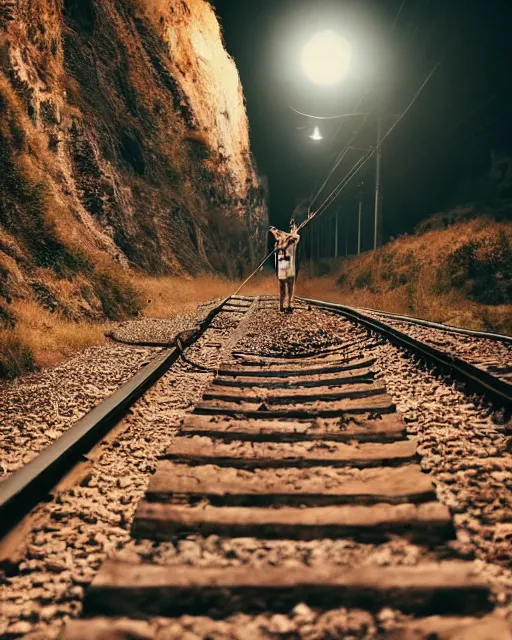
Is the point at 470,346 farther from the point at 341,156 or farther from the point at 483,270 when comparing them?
the point at 341,156

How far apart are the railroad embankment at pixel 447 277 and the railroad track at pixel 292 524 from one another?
7.24 meters

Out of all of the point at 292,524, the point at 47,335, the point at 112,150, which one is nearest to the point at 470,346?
the point at 292,524

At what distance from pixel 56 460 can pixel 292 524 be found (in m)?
1.39

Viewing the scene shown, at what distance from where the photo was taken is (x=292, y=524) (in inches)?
67.8

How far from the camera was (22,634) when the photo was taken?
1.34m

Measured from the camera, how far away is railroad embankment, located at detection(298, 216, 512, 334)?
11.0 meters

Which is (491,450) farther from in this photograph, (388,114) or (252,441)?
(388,114)

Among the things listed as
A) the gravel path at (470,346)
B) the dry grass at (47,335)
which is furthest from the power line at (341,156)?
the dry grass at (47,335)

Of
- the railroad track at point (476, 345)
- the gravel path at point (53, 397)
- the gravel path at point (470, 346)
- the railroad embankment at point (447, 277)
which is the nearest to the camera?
the gravel path at point (53, 397)

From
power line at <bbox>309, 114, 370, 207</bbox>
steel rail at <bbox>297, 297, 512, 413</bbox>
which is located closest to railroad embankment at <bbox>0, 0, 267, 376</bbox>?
steel rail at <bbox>297, 297, 512, 413</bbox>

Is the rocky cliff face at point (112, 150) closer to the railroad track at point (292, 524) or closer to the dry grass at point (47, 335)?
the dry grass at point (47, 335)

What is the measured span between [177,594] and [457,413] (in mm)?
2562

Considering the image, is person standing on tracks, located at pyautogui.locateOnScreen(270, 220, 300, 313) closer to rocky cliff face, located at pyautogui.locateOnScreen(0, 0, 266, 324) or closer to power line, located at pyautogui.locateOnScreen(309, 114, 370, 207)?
rocky cliff face, located at pyautogui.locateOnScreen(0, 0, 266, 324)

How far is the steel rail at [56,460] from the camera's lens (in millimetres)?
1863
